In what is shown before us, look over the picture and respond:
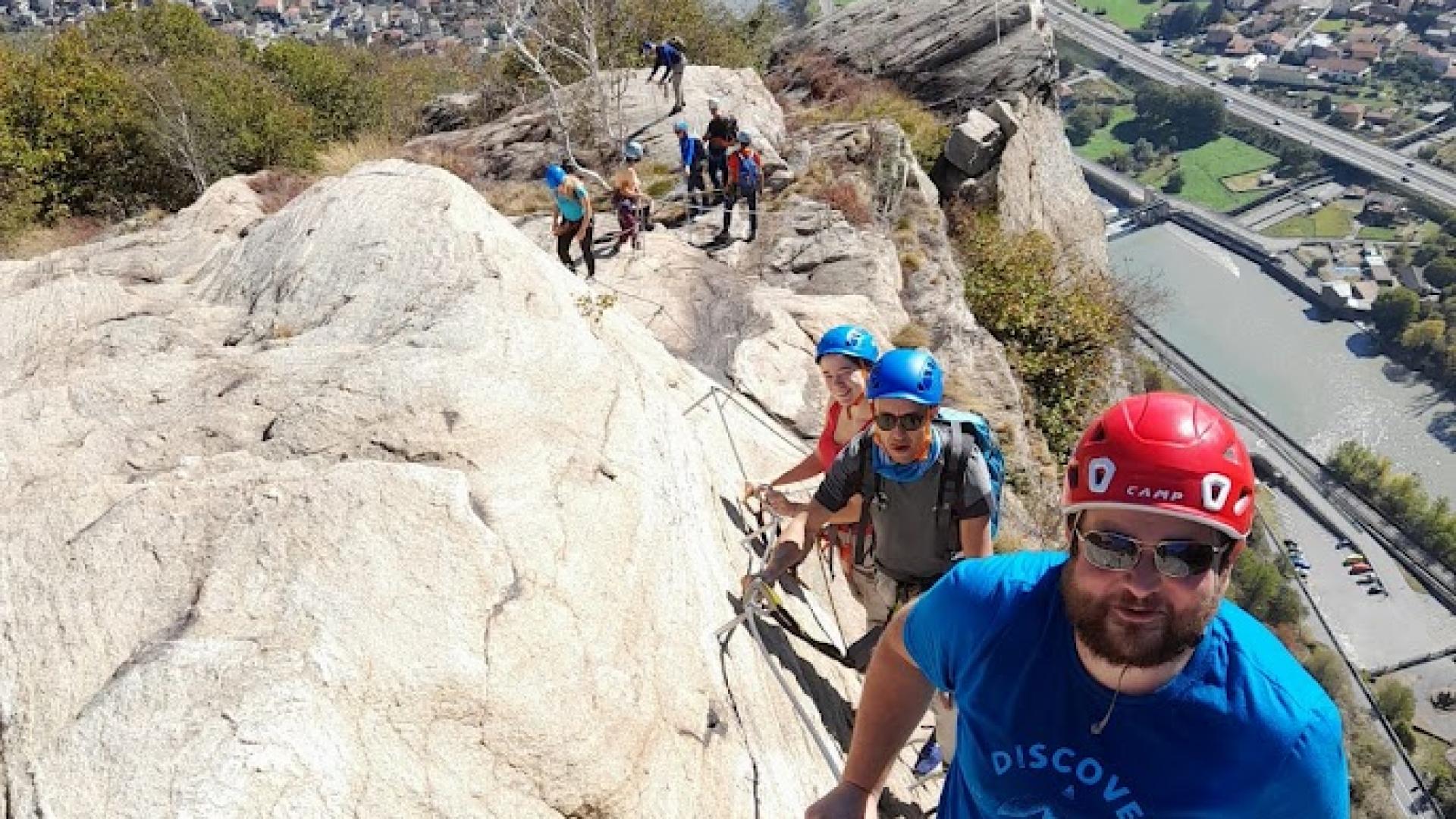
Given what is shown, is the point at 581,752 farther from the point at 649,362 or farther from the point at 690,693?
the point at 649,362

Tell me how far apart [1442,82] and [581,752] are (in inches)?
5095

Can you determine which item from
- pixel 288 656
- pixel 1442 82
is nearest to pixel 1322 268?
pixel 1442 82

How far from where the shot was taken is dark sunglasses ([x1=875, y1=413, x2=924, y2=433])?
5.20 metres

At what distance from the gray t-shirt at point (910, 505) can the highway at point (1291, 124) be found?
321 feet

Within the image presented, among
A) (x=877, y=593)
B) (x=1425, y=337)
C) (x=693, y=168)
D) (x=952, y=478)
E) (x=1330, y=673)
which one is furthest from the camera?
(x=1425, y=337)

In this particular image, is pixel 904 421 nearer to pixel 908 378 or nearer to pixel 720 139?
pixel 908 378

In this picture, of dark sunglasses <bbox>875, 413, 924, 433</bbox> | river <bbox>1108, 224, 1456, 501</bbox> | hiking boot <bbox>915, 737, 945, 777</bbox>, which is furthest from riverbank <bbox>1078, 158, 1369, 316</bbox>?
dark sunglasses <bbox>875, 413, 924, 433</bbox>

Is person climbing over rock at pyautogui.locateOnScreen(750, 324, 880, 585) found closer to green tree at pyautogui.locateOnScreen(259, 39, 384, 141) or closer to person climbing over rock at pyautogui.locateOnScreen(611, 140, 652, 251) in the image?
person climbing over rock at pyautogui.locateOnScreen(611, 140, 652, 251)

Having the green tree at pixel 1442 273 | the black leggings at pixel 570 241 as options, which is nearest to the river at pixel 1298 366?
the green tree at pixel 1442 273

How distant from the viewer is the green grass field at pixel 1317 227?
79.1m

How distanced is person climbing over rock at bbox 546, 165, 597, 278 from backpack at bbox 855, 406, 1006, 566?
26.3ft

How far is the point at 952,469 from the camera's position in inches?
209

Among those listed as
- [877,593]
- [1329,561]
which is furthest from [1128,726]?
[1329,561]

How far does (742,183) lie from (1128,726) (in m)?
14.9
